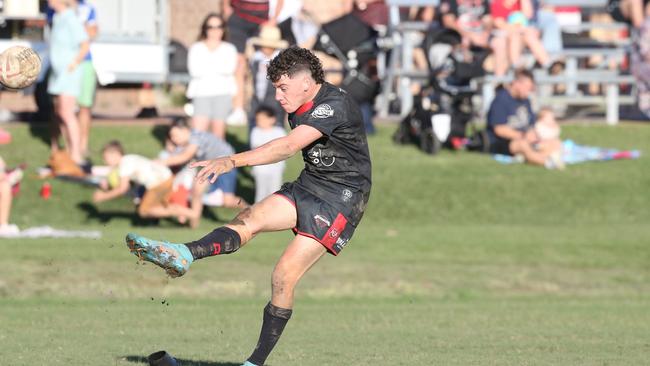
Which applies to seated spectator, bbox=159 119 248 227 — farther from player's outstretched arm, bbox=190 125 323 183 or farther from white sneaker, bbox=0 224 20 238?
player's outstretched arm, bbox=190 125 323 183

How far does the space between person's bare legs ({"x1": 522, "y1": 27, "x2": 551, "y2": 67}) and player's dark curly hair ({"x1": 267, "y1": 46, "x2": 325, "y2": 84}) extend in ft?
41.5

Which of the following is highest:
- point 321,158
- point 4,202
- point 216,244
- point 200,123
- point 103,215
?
point 321,158

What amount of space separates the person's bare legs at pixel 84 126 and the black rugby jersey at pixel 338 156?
9.75m

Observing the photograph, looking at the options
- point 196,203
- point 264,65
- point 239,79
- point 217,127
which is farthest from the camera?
point 239,79

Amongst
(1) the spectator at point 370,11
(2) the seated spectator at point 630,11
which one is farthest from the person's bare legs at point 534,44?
(1) the spectator at point 370,11

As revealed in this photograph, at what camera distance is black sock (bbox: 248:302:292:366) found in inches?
307

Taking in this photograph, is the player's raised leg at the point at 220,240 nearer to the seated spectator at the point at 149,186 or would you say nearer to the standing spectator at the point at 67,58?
the seated spectator at the point at 149,186

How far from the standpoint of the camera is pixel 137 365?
8.60m

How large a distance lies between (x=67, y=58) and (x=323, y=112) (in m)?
9.71

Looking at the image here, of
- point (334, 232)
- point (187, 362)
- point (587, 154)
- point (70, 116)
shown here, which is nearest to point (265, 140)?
point (70, 116)

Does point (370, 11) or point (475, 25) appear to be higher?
point (370, 11)

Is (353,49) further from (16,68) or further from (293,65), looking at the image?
(293,65)

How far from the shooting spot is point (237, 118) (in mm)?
19078

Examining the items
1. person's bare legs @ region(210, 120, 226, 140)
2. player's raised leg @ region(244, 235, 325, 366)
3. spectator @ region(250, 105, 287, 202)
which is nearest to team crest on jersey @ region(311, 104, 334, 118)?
player's raised leg @ region(244, 235, 325, 366)
